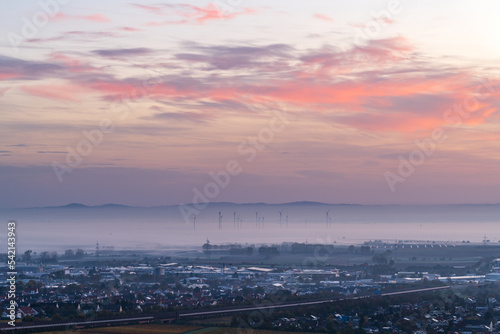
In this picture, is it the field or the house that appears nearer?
the field

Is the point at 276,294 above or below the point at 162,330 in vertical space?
above

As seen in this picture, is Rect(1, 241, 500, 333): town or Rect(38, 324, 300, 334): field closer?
Rect(38, 324, 300, 334): field

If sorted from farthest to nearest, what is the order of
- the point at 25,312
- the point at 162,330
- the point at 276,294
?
the point at 276,294
the point at 25,312
the point at 162,330

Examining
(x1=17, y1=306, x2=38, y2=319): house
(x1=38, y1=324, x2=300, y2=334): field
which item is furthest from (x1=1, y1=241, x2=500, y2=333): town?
(x1=38, y1=324, x2=300, y2=334): field

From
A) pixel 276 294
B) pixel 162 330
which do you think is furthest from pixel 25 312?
pixel 276 294

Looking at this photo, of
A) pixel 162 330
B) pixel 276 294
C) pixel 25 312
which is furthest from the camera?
pixel 276 294

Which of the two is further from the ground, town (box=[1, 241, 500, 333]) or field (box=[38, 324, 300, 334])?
town (box=[1, 241, 500, 333])

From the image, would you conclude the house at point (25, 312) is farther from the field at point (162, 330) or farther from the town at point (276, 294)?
the field at point (162, 330)

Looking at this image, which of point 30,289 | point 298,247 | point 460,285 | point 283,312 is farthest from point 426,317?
point 298,247

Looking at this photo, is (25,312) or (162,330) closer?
(162,330)

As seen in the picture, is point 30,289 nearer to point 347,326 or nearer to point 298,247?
point 347,326

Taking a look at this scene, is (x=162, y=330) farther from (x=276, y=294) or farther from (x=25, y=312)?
(x=276, y=294)

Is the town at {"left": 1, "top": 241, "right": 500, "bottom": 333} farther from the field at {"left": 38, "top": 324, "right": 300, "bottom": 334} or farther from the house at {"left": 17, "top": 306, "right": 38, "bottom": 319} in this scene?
the field at {"left": 38, "top": 324, "right": 300, "bottom": 334}
